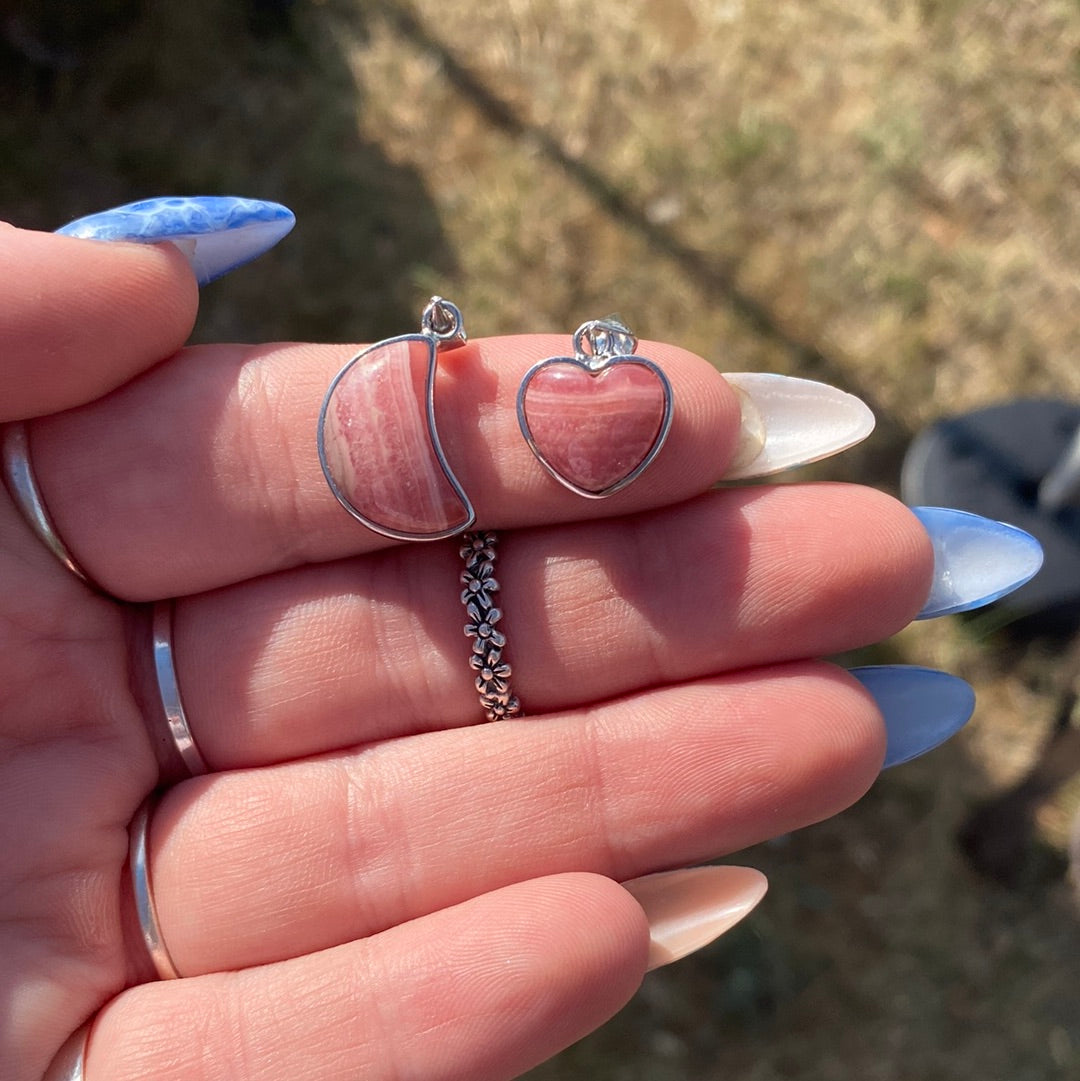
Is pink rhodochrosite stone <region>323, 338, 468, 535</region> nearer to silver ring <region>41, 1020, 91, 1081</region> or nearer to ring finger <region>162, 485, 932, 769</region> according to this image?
ring finger <region>162, 485, 932, 769</region>

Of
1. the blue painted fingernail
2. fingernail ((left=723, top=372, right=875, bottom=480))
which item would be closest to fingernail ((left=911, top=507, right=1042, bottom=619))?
fingernail ((left=723, top=372, right=875, bottom=480))

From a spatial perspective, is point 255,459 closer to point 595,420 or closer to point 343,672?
point 343,672

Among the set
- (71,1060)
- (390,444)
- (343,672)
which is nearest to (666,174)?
(390,444)

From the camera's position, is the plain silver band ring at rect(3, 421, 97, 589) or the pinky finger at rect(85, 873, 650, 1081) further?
the plain silver band ring at rect(3, 421, 97, 589)

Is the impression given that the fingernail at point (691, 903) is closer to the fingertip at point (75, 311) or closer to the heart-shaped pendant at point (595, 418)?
the heart-shaped pendant at point (595, 418)

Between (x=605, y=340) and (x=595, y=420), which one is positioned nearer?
(x=595, y=420)

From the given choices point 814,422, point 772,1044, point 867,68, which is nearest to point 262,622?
point 814,422
